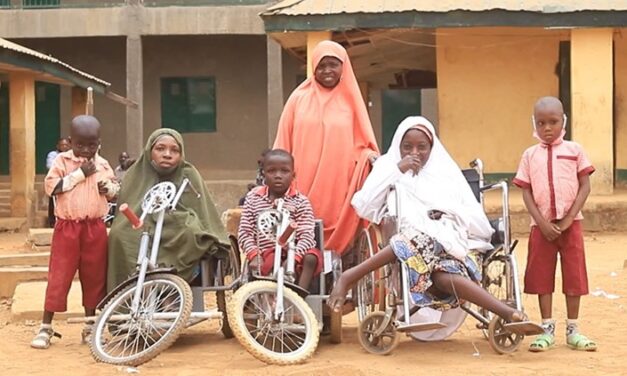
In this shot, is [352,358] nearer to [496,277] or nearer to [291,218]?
[291,218]

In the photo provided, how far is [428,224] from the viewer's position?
6.00 metres

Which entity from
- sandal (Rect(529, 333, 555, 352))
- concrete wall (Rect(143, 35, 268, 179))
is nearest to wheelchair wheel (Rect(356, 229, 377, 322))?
sandal (Rect(529, 333, 555, 352))

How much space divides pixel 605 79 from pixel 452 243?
8264 millimetres

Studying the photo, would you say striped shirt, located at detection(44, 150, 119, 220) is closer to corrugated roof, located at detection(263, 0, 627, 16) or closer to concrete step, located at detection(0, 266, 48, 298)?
concrete step, located at detection(0, 266, 48, 298)

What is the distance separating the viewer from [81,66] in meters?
25.3

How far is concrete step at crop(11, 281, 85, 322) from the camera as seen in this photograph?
814 centimetres

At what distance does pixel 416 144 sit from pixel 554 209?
35.3 inches

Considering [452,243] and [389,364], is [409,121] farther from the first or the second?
[389,364]

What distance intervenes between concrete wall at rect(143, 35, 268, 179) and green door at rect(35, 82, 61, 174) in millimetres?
2164

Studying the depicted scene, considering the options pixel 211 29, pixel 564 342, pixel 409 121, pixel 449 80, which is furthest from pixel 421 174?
pixel 211 29

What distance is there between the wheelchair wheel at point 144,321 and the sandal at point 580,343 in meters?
2.16

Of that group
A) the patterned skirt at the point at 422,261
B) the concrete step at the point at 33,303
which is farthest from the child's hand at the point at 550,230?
the concrete step at the point at 33,303

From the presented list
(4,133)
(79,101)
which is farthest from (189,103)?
(79,101)

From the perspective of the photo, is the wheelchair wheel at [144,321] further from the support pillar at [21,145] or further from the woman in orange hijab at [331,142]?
the support pillar at [21,145]
